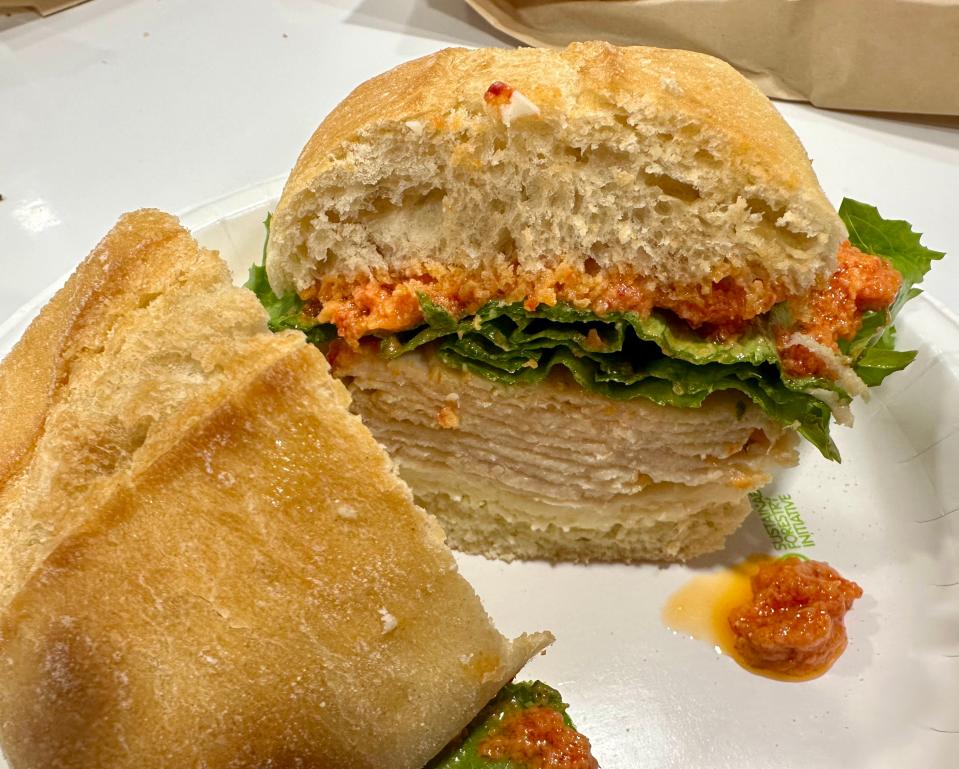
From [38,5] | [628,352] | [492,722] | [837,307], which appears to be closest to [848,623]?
[837,307]

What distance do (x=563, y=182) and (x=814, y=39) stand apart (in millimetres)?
2601

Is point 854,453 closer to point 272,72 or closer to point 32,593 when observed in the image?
point 32,593

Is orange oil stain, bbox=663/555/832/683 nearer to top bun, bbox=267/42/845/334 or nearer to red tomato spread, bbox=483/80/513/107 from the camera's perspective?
top bun, bbox=267/42/845/334

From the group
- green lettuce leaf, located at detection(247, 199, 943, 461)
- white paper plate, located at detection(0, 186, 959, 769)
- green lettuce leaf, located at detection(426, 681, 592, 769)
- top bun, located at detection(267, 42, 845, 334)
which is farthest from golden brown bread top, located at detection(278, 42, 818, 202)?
green lettuce leaf, located at detection(426, 681, 592, 769)

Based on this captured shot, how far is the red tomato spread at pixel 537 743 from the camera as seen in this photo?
177 cm

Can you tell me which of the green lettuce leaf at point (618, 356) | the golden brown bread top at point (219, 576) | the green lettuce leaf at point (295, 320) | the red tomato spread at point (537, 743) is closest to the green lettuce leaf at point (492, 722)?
the red tomato spread at point (537, 743)

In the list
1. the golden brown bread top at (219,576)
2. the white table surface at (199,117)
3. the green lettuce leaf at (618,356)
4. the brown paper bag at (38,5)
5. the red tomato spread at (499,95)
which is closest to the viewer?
the golden brown bread top at (219,576)

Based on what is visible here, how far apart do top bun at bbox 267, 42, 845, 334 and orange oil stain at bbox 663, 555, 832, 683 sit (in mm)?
968

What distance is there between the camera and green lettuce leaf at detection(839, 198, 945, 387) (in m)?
2.29

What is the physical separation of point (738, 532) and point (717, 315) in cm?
94

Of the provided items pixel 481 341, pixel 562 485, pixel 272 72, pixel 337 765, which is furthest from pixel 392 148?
pixel 272 72

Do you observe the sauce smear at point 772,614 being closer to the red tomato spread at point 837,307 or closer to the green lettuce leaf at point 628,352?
the green lettuce leaf at point 628,352

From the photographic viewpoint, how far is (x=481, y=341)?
7.42 ft

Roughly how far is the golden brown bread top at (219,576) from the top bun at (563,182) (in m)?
0.58
